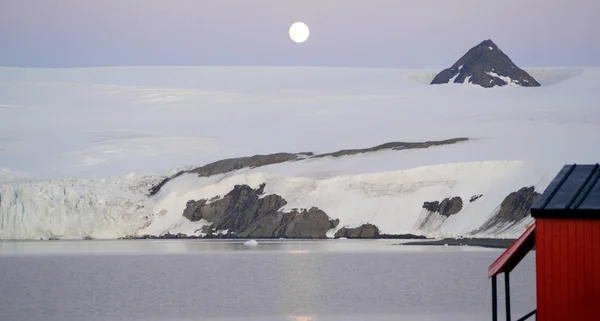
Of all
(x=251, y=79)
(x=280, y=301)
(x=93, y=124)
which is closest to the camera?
(x=280, y=301)

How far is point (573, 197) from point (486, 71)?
127 m

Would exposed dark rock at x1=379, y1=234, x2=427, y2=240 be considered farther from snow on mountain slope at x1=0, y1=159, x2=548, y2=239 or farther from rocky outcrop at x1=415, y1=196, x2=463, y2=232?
rocky outcrop at x1=415, y1=196, x2=463, y2=232

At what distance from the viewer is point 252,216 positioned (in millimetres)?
93375

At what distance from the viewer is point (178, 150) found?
107375mm

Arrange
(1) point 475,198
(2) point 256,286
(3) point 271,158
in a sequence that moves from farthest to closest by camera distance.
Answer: (3) point 271,158 → (1) point 475,198 → (2) point 256,286

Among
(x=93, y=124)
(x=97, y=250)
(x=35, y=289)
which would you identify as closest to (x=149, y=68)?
(x=93, y=124)

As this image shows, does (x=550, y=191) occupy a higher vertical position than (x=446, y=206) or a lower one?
lower

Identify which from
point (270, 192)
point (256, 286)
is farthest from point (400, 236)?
point (256, 286)

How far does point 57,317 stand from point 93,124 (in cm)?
9077

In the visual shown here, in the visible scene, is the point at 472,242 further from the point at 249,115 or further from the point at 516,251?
the point at 516,251

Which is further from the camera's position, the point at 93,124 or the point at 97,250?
the point at 93,124

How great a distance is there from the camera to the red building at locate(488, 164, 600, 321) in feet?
45.5

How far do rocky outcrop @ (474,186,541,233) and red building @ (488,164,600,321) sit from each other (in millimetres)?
64489

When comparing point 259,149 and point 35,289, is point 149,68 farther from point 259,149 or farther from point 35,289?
point 35,289
